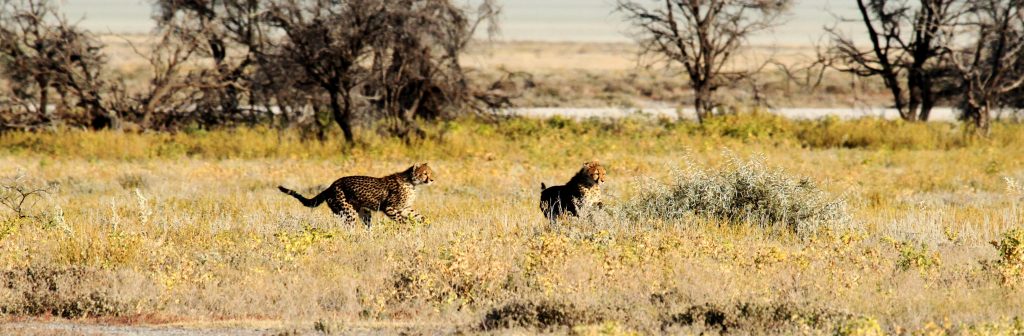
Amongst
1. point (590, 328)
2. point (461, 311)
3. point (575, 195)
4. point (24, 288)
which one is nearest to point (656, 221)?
point (575, 195)

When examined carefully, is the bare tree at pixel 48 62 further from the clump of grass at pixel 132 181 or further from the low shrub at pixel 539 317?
the low shrub at pixel 539 317

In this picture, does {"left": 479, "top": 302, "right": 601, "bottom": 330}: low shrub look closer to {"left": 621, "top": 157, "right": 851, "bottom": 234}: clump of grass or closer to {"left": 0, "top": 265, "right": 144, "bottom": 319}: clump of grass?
{"left": 0, "top": 265, "right": 144, "bottom": 319}: clump of grass

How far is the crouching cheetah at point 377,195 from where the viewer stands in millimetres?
12086

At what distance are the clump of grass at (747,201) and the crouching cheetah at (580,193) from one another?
0.83 m

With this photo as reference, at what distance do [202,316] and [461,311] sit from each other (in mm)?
1789

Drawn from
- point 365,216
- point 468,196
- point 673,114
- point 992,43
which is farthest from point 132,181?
point 673,114

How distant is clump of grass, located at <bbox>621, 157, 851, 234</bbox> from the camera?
12555 millimetres

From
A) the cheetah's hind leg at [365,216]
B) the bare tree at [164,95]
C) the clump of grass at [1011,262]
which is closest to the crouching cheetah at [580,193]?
the cheetah's hind leg at [365,216]

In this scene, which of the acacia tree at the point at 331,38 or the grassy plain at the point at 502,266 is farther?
the acacia tree at the point at 331,38

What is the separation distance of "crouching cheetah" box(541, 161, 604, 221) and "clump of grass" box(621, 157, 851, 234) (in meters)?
0.83

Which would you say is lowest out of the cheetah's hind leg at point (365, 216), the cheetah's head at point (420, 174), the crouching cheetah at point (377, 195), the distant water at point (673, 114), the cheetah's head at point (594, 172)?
the distant water at point (673, 114)

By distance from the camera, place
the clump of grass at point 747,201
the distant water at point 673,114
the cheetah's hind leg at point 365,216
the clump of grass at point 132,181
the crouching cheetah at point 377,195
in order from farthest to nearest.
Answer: the distant water at point 673,114 → the clump of grass at point 132,181 → the clump of grass at point 747,201 → the cheetah's hind leg at point 365,216 → the crouching cheetah at point 377,195

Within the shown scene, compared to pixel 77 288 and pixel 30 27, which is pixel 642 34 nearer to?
pixel 30 27

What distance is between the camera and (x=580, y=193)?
11.9 meters
